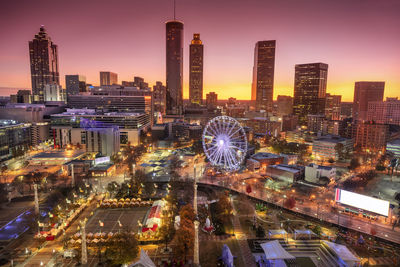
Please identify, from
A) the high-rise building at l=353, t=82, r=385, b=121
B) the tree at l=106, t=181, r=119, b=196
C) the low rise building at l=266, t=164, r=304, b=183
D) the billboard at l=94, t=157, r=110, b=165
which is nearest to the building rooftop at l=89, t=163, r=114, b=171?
the billboard at l=94, t=157, r=110, b=165

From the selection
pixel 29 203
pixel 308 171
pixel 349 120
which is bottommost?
pixel 29 203

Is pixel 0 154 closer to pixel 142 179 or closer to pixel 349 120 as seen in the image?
pixel 142 179

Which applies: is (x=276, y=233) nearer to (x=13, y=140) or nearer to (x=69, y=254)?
(x=69, y=254)

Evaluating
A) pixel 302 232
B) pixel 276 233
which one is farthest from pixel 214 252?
pixel 302 232

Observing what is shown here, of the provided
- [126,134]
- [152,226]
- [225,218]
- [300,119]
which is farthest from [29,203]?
[300,119]

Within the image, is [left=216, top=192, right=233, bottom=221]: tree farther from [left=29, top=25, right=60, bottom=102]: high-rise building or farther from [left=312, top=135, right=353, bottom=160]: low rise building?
[left=29, top=25, right=60, bottom=102]: high-rise building

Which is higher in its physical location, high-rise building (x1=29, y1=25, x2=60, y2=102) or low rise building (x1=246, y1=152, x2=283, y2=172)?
high-rise building (x1=29, y1=25, x2=60, y2=102)
